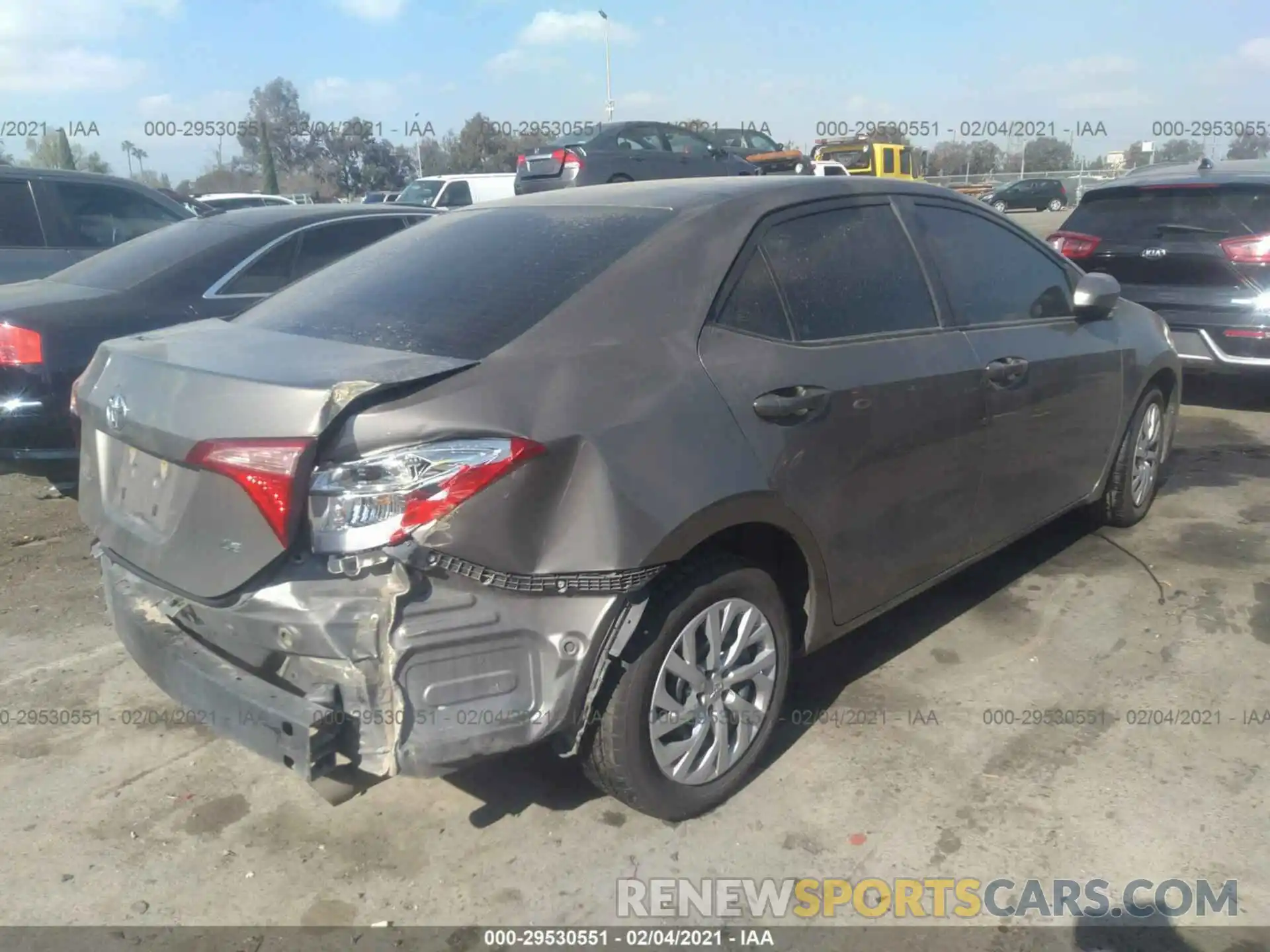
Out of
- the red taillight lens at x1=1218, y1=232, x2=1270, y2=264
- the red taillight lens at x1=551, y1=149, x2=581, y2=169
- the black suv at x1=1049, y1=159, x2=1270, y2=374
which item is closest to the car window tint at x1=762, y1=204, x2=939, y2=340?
the black suv at x1=1049, y1=159, x2=1270, y2=374

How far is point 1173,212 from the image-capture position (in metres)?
7.38

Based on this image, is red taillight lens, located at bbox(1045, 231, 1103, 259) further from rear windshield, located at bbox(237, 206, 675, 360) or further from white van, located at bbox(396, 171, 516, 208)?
white van, located at bbox(396, 171, 516, 208)

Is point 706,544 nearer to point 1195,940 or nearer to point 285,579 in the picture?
point 285,579

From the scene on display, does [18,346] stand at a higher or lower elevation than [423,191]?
lower

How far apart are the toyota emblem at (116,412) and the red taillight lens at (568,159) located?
1361cm

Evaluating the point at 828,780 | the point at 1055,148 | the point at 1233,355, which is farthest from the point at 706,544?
the point at 1055,148

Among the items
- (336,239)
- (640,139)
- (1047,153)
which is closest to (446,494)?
(336,239)

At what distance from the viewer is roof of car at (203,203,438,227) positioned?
6.07 meters

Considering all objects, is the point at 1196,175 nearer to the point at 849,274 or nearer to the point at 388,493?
the point at 849,274

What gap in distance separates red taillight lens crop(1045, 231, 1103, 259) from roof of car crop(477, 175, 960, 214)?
4559mm

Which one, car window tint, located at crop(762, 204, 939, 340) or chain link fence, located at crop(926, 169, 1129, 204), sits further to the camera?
chain link fence, located at crop(926, 169, 1129, 204)

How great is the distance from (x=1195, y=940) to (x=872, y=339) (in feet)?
6.19

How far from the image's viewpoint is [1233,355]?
7.05 m

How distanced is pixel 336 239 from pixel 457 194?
1375cm
